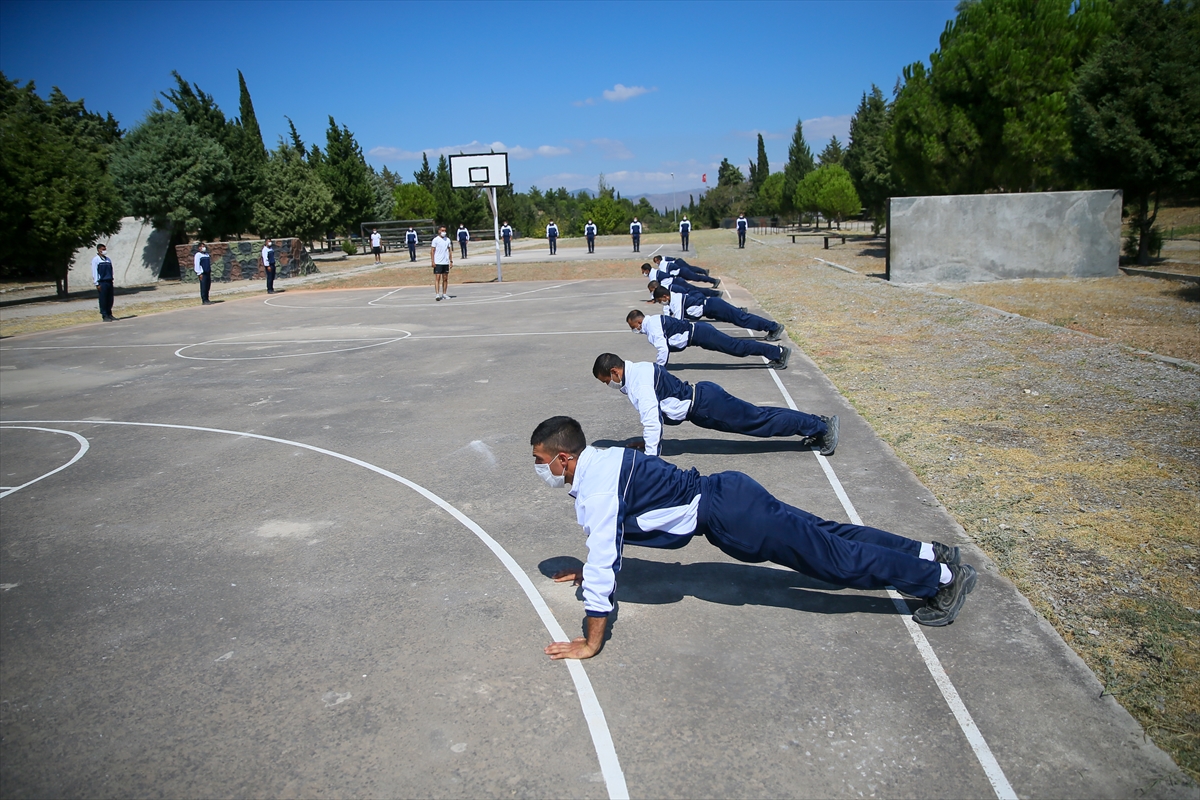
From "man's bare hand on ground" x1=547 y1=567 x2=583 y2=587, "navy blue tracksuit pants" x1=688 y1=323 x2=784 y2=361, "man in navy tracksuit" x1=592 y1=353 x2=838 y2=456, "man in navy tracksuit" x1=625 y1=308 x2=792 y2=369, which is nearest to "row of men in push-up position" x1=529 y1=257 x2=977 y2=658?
"man's bare hand on ground" x1=547 y1=567 x2=583 y2=587

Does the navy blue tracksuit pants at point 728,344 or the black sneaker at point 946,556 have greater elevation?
the navy blue tracksuit pants at point 728,344

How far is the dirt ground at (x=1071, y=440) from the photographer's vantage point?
4652 millimetres

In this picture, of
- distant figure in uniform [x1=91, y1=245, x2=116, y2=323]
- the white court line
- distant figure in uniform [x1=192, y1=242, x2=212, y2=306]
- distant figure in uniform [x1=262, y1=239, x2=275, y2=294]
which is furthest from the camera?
distant figure in uniform [x1=262, y1=239, x2=275, y2=294]

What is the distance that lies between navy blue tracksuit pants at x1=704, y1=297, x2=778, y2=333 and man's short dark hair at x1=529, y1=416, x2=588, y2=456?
9398mm

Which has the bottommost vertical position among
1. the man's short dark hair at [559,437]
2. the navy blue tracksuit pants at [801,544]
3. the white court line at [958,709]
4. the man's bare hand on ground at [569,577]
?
the white court line at [958,709]

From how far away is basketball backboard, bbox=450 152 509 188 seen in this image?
33344mm

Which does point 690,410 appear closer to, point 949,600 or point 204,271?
point 949,600

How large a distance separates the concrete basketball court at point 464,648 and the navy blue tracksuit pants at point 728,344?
2108mm

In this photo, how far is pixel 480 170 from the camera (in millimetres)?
33656

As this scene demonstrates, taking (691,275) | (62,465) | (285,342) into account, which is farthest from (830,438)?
(691,275)

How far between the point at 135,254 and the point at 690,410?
126 feet

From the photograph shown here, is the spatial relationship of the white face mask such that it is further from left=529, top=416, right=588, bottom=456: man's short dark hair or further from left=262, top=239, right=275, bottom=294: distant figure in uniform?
left=262, top=239, right=275, bottom=294: distant figure in uniform

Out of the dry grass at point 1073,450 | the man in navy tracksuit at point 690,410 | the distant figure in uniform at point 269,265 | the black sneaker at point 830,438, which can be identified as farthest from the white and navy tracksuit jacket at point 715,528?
the distant figure in uniform at point 269,265

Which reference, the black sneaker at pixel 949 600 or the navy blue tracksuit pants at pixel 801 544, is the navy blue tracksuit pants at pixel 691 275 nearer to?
the black sneaker at pixel 949 600
